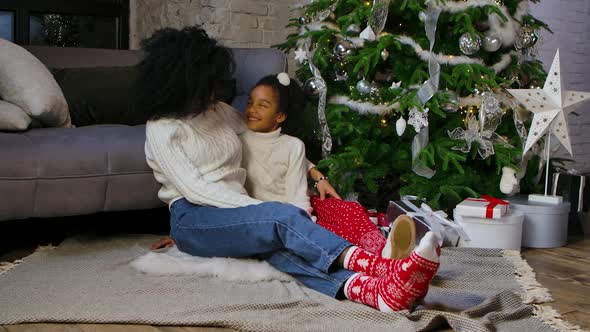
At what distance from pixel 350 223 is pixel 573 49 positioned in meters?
3.04

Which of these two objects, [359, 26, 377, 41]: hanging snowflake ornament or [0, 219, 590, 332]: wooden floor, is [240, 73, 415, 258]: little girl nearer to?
[359, 26, 377, 41]: hanging snowflake ornament

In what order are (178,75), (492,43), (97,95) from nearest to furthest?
(178,75) → (492,43) → (97,95)

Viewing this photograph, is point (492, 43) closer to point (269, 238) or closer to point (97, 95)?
point (269, 238)

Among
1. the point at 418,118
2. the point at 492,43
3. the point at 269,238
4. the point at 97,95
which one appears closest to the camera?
the point at 269,238

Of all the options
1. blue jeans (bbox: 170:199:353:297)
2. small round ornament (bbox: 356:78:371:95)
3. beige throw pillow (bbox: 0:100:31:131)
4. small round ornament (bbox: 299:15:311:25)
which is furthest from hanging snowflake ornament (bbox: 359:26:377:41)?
beige throw pillow (bbox: 0:100:31:131)

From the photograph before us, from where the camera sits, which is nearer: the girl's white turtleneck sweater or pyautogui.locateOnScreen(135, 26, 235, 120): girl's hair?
pyautogui.locateOnScreen(135, 26, 235, 120): girl's hair

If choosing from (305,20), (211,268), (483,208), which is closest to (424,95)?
(483,208)

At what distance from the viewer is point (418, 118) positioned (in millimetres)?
2465

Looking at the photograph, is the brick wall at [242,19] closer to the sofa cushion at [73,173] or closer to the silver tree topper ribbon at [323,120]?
the silver tree topper ribbon at [323,120]

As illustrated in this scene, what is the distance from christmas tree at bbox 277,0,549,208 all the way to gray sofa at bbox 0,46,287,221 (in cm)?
70

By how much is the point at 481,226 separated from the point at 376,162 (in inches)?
19.9

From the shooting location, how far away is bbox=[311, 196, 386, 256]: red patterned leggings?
213 cm

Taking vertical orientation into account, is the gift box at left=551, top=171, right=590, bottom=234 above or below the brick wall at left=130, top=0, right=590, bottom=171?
below

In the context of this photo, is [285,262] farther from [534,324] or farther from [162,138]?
[534,324]
